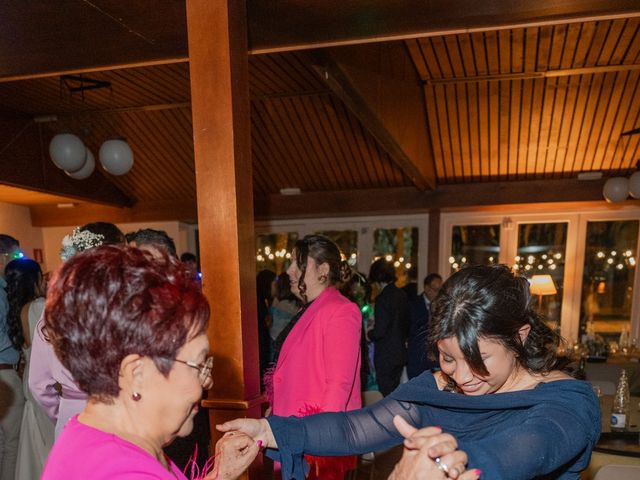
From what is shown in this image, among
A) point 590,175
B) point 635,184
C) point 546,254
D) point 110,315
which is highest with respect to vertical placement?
point 590,175

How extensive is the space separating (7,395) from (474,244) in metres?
6.18

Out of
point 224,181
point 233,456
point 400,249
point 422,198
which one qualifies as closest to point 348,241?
point 400,249

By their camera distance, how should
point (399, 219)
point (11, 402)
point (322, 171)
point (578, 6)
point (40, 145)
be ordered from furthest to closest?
point (399, 219) → point (322, 171) → point (40, 145) → point (11, 402) → point (578, 6)

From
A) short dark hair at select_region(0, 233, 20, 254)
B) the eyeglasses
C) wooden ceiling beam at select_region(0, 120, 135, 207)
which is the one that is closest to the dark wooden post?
wooden ceiling beam at select_region(0, 120, 135, 207)

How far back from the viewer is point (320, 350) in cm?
200

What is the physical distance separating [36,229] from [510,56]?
7899 millimetres

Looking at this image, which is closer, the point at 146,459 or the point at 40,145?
the point at 146,459

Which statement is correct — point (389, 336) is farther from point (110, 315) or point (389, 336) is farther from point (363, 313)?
point (110, 315)

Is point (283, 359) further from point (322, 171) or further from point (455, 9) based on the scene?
point (322, 171)

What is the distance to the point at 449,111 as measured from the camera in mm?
5102

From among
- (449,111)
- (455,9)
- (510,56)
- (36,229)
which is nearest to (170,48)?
(455,9)

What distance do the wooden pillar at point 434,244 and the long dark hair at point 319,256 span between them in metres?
4.87

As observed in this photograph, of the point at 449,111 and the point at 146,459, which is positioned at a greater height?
the point at 449,111

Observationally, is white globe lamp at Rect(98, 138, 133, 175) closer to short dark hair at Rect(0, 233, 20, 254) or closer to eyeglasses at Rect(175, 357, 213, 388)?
short dark hair at Rect(0, 233, 20, 254)
